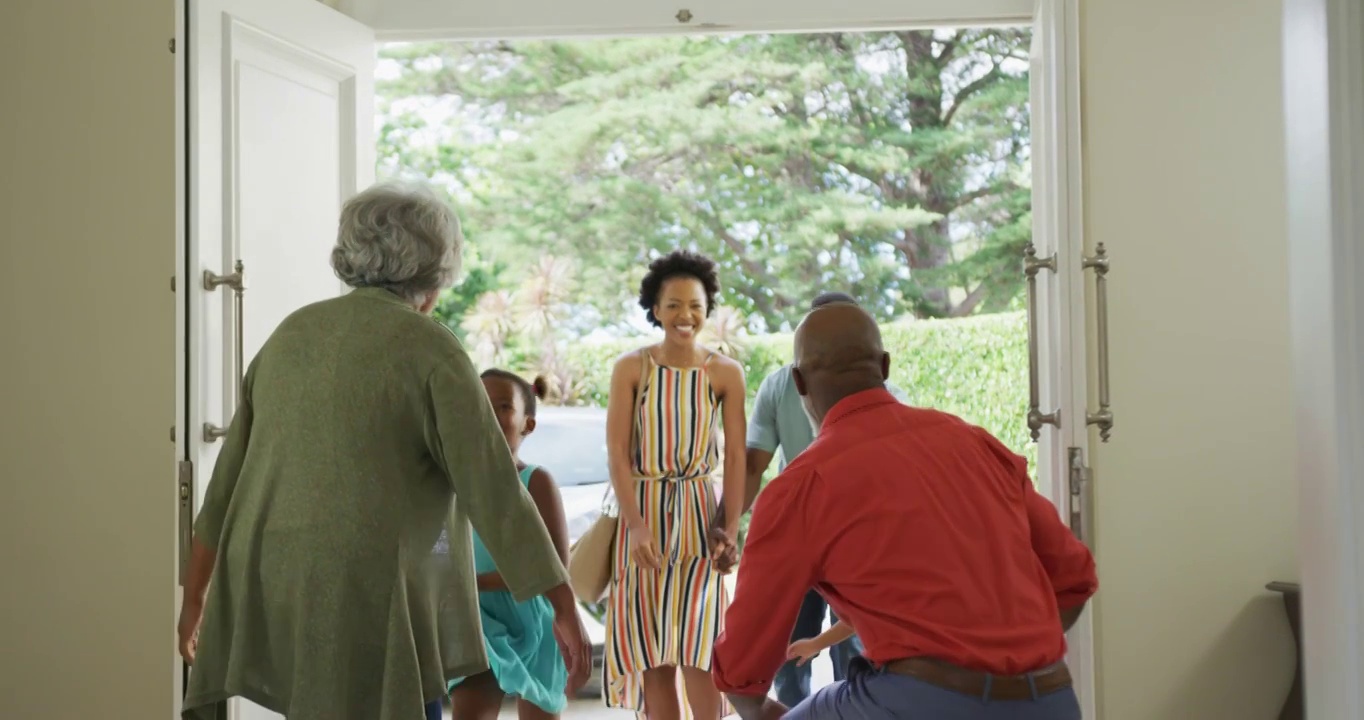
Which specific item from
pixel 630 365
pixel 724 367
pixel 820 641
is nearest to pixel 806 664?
pixel 724 367

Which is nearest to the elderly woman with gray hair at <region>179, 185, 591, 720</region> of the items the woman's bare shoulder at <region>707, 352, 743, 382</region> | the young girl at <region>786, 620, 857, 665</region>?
the young girl at <region>786, 620, 857, 665</region>

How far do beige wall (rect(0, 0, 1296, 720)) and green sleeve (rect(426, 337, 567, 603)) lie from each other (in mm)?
2035

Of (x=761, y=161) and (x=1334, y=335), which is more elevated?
(x=761, y=161)

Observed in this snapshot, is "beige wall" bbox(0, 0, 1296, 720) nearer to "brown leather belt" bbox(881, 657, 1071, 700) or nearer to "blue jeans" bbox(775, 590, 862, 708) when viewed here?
"blue jeans" bbox(775, 590, 862, 708)

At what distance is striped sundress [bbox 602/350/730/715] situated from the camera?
404cm

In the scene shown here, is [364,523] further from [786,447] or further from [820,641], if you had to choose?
[786,447]

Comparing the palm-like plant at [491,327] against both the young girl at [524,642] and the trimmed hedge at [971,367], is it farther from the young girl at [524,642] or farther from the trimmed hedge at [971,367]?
the young girl at [524,642]

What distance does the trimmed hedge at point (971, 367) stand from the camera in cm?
921

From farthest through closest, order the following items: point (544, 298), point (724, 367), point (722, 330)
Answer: point (544, 298) < point (722, 330) < point (724, 367)

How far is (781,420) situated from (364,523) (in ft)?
7.05

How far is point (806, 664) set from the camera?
4113 mm

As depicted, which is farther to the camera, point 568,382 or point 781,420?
point 568,382

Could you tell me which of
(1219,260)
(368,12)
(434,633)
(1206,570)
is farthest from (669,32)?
(434,633)

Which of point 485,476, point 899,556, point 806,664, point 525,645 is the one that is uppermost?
point 485,476
